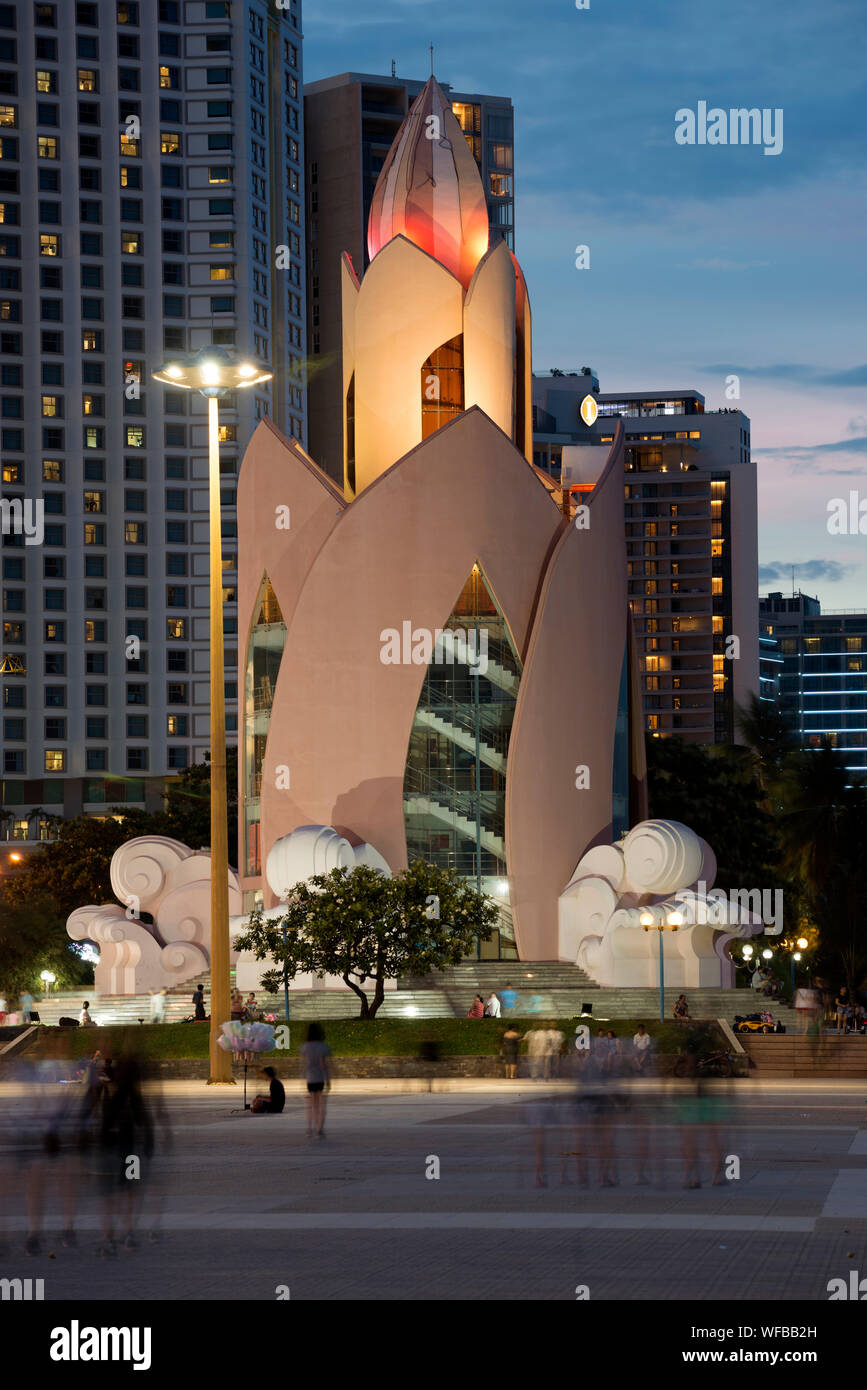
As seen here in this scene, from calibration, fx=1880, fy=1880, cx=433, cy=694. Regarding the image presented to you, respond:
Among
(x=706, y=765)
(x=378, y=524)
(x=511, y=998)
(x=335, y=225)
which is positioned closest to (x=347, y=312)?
(x=378, y=524)

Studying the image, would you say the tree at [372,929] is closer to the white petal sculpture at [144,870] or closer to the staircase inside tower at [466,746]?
the staircase inside tower at [466,746]

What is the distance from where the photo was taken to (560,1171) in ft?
55.6

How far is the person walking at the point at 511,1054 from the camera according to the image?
109 feet

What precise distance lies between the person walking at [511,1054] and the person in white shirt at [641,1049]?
2.08 metres

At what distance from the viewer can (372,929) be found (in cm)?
3928

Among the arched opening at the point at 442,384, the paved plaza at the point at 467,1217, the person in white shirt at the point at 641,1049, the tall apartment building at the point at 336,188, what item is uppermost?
the tall apartment building at the point at 336,188

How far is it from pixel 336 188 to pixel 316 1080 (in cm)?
11528

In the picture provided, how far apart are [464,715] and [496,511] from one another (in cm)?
577

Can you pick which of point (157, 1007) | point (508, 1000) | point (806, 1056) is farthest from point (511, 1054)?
point (157, 1007)

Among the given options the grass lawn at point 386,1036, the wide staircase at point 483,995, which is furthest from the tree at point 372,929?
the wide staircase at point 483,995

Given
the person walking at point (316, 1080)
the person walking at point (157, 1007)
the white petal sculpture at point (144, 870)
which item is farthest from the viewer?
the white petal sculpture at point (144, 870)

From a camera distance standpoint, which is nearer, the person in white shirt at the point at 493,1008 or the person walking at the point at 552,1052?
the person walking at the point at 552,1052

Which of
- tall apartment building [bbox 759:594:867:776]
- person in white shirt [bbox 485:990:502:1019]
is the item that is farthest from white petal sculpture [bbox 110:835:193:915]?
tall apartment building [bbox 759:594:867:776]

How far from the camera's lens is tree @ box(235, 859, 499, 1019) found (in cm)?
3916
